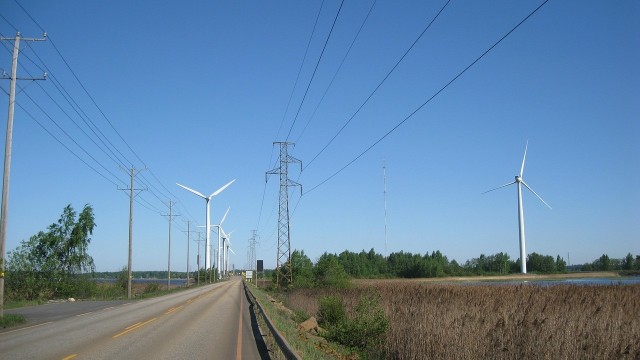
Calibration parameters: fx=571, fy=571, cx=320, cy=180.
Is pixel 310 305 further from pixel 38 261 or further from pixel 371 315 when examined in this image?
pixel 38 261

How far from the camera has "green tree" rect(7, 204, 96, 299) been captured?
56.3 metres

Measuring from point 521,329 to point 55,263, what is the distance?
59.6 meters

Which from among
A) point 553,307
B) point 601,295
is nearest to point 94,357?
point 553,307

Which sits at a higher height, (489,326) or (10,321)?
(489,326)

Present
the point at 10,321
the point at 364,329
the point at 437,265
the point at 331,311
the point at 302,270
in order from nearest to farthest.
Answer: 1. the point at 364,329
2. the point at 331,311
3. the point at 10,321
4. the point at 302,270
5. the point at 437,265

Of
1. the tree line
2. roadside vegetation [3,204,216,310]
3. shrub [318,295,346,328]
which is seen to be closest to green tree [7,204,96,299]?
roadside vegetation [3,204,216,310]

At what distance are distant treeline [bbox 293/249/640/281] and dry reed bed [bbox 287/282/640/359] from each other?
281 feet

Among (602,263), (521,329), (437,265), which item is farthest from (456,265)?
(521,329)

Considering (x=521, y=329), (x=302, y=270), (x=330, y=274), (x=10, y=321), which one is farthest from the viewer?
(x=302, y=270)

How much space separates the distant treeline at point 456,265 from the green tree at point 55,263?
4768cm

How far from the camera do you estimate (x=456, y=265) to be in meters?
130

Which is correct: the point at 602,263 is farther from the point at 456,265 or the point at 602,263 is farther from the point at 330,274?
the point at 330,274

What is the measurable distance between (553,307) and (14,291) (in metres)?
53.7

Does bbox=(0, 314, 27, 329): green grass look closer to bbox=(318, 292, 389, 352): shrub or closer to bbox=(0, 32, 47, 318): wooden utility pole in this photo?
bbox=(0, 32, 47, 318): wooden utility pole
